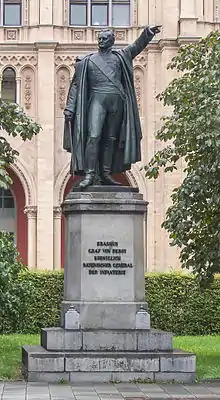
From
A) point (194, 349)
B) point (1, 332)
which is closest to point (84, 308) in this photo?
point (194, 349)

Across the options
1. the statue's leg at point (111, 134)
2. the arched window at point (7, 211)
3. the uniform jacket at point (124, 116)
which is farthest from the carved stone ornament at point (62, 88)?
the statue's leg at point (111, 134)

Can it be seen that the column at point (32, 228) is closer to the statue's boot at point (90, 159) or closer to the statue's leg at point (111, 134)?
the statue's leg at point (111, 134)

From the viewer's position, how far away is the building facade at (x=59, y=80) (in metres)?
37.8

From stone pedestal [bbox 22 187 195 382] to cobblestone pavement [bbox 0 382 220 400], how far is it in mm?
343

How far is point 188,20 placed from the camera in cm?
3809

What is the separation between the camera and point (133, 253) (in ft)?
42.9

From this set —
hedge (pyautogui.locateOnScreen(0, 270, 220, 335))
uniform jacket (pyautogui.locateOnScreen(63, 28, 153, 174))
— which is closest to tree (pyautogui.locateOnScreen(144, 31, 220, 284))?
uniform jacket (pyautogui.locateOnScreen(63, 28, 153, 174))

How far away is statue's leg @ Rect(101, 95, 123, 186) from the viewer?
13594mm

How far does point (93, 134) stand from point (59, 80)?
82.9 ft

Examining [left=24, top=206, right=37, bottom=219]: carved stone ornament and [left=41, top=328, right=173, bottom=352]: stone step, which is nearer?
[left=41, top=328, right=173, bottom=352]: stone step

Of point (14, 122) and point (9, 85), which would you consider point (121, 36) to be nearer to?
point (9, 85)

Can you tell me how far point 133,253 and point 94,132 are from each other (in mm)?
1902

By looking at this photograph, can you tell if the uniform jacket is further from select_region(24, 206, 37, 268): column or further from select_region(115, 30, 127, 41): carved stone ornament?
select_region(115, 30, 127, 41): carved stone ornament

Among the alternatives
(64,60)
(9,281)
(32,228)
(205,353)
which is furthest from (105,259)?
(64,60)
